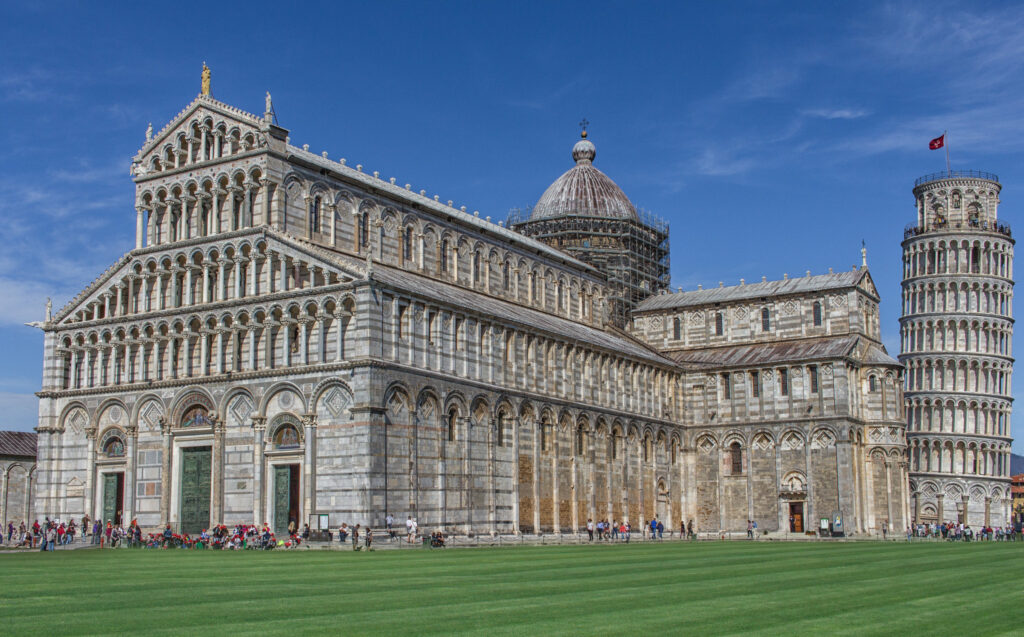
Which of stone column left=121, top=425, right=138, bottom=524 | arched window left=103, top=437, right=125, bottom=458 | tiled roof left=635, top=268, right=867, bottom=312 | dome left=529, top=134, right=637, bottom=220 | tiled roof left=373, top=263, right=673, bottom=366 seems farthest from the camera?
dome left=529, top=134, right=637, bottom=220

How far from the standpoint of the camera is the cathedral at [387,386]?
154ft

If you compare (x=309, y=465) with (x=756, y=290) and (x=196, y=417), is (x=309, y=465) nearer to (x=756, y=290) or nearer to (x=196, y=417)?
(x=196, y=417)

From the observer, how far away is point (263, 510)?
155 ft

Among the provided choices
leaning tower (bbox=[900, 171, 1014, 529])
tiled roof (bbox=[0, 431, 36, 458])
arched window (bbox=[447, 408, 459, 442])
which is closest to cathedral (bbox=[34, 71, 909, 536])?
arched window (bbox=[447, 408, 459, 442])

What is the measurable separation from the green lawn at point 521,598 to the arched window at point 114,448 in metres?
23.4

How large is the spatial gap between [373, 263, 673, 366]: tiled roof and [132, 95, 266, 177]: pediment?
895 centimetres

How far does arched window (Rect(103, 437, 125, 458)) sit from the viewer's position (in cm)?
5262

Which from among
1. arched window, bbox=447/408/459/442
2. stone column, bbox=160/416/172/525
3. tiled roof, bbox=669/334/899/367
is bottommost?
stone column, bbox=160/416/172/525

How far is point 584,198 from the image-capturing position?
284ft

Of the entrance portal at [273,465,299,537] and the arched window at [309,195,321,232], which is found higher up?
the arched window at [309,195,321,232]

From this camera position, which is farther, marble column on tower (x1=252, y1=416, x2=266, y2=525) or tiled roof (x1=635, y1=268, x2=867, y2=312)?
tiled roof (x1=635, y1=268, x2=867, y2=312)

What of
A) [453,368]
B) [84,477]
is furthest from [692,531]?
[84,477]

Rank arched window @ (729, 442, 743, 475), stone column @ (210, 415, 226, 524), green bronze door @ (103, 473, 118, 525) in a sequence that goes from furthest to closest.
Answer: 1. arched window @ (729, 442, 743, 475)
2. green bronze door @ (103, 473, 118, 525)
3. stone column @ (210, 415, 226, 524)

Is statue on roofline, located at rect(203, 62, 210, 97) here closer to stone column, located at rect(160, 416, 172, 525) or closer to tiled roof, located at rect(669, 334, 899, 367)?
stone column, located at rect(160, 416, 172, 525)
